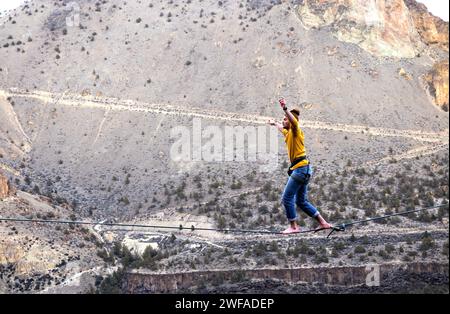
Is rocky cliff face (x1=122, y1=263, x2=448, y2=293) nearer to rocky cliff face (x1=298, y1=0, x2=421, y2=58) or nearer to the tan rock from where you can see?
the tan rock

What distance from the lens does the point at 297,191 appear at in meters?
15.0

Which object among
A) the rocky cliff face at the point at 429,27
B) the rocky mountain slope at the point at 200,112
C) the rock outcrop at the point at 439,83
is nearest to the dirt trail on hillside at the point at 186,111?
the rocky mountain slope at the point at 200,112

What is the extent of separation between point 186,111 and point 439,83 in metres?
14.5

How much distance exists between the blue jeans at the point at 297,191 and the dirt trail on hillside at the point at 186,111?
3256cm

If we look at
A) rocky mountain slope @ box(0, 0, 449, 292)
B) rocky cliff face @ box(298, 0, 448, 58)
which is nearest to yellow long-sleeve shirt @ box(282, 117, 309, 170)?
rocky mountain slope @ box(0, 0, 449, 292)

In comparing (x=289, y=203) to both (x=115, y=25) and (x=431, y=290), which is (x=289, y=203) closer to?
(x=431, y=290)

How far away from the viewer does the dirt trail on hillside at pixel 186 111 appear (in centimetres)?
4759

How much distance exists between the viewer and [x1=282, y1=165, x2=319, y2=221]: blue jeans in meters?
14.7

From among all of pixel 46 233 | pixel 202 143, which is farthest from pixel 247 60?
pixel 46 233

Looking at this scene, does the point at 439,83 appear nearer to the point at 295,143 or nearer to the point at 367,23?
the point at 367,23

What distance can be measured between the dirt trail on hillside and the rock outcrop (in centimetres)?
340

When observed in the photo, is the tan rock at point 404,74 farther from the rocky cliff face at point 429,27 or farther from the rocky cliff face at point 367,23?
the rocky cliff face at point 429,27

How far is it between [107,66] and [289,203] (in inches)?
1612

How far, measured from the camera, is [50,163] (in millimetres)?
47281
